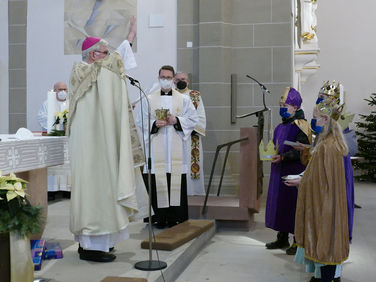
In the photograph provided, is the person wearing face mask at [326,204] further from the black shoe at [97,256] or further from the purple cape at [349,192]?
the black shoe at [97,256]

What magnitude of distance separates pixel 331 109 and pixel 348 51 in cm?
1069

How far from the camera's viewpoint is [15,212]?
2963mm

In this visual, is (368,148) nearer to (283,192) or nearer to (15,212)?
(283,192)

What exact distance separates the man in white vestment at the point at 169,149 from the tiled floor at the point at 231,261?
0.41 metres

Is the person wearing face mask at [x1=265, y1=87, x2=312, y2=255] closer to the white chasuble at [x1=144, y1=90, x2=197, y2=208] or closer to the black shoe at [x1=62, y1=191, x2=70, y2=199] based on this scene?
the white chasuble at [x1=144, y1=90, x2=197, y2=208]

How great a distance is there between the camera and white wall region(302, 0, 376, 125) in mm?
13781

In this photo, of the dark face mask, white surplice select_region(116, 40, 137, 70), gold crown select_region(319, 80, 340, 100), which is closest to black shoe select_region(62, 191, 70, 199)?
the dark face mask

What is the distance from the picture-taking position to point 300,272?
480 centimetres

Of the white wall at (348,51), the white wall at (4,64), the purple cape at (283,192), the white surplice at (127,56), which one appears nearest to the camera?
the white surplice at (127,56)

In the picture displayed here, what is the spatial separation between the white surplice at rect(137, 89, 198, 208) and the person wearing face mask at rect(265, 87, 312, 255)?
1.16 m

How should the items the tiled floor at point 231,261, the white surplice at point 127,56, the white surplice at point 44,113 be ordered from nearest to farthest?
1. the tiled floor at point 231,261
2. the white surplice at point 127,56
3. the white surplice at point 44,113

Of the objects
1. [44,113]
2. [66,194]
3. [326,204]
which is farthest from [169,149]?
[66,194]

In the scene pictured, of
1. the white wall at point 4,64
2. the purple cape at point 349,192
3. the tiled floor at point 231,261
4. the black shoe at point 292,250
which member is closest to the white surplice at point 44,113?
the white wall at point 4,64

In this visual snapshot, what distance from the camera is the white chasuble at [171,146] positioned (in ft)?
19.7
